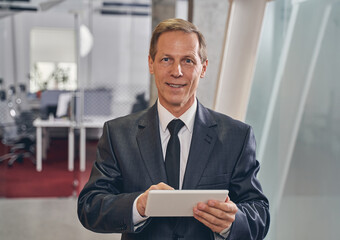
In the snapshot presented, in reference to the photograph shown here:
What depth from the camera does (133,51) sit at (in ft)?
25.0

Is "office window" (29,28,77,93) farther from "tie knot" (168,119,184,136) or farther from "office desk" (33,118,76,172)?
"tie knot" (168,119,184,136)

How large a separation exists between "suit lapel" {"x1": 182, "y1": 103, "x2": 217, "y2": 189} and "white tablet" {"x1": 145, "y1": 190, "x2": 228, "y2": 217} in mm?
179

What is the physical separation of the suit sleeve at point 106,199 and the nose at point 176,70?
327 millimetres

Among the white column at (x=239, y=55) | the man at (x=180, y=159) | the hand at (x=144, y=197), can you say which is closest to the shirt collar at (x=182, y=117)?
the man at (x=180, y=159)

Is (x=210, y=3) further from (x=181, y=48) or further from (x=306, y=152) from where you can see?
(x=181, y=48)

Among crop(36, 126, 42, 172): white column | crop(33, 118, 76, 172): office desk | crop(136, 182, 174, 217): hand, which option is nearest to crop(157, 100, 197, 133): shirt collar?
crop(136, 182, 174, 217): hand

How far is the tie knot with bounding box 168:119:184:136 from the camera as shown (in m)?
1.59

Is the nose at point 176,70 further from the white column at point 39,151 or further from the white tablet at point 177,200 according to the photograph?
the white column at point 39,151

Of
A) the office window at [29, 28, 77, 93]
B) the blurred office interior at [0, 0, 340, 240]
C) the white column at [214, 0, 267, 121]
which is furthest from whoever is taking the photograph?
the office window at [29, 28, 77, 93]

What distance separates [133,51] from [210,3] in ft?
12.6

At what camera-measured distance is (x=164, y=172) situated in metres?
1.54

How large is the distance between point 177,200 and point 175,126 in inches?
13.7

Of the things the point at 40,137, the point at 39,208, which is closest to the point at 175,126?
the point at 39,208

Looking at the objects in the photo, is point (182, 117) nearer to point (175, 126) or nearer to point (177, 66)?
point (175, 126)
